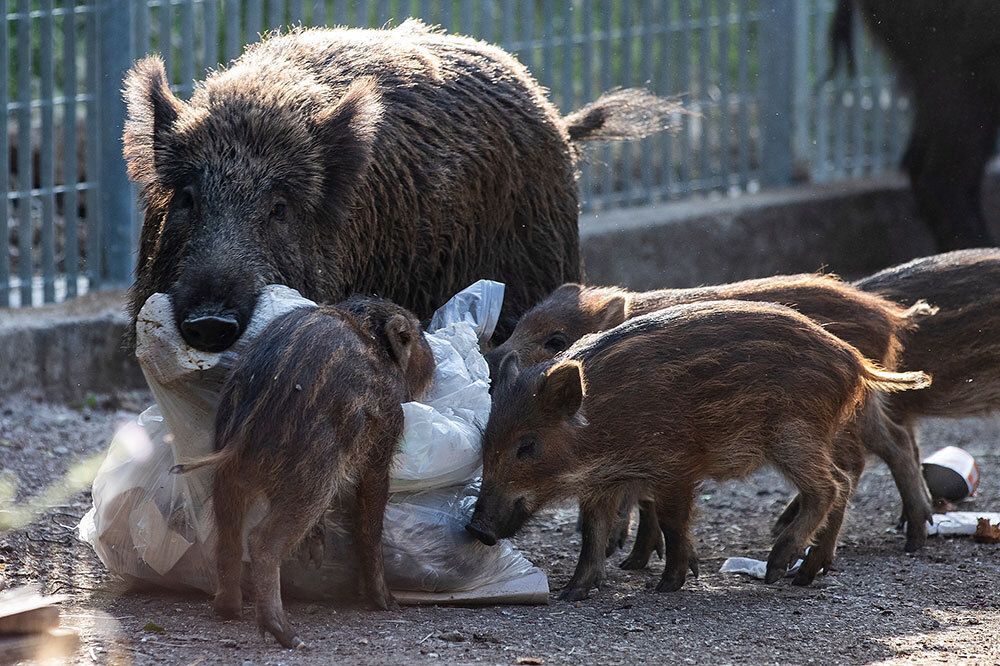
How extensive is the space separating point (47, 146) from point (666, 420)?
11.9 ft

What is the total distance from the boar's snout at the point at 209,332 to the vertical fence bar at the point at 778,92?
19.0 feet

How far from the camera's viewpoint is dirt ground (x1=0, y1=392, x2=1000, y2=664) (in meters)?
3.45

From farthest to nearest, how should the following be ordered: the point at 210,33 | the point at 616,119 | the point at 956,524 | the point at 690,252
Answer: the point at 690,252, the point at 210,33, the point at 616,119, the point at 956,524

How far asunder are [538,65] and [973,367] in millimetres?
3640

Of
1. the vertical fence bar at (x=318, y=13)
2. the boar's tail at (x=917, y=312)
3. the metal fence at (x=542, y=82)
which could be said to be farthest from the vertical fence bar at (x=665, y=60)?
the boar's tail at (x=917, y=312)

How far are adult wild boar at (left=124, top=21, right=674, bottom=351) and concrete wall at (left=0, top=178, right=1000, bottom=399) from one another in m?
1.88

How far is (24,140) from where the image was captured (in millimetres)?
6332

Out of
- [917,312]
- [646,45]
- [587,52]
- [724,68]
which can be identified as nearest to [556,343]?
[917,312]

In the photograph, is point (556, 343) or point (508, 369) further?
point (556, 343)

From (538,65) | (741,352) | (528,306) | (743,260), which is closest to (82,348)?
(528,306)

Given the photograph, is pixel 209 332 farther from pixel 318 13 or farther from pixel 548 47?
pixel 548 47

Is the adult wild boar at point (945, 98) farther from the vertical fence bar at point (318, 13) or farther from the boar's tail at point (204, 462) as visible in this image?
the boar's tail at point (204, 462)

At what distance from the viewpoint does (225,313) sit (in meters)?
3.95

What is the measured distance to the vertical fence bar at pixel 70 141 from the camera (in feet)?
21.4
